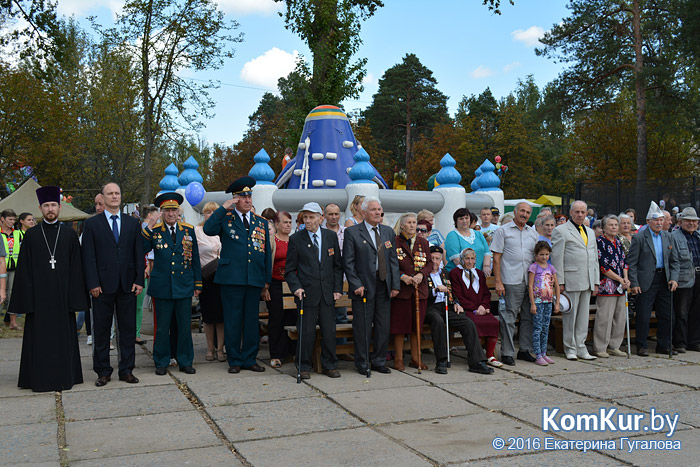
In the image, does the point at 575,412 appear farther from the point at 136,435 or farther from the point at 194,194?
the point at 194,194

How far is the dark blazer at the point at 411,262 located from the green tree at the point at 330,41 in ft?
48.3

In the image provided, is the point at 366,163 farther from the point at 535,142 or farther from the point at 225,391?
the point at 535,142

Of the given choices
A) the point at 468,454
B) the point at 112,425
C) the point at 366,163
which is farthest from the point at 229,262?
the point at 366,163

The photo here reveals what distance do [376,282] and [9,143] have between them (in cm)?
2250

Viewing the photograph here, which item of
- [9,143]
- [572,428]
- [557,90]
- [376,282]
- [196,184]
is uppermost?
[557,90]

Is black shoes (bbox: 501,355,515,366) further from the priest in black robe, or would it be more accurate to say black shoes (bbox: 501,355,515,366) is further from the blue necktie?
the priest in black robe

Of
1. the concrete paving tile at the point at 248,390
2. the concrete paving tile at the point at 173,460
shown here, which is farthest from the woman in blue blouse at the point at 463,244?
the concrete paving tile at the point at 173,460

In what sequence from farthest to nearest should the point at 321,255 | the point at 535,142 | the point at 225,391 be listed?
the point at 535,142, the point at 321,255, the point at 225,391

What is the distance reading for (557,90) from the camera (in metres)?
29.1

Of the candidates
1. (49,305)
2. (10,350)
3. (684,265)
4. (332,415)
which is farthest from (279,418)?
(684,265)

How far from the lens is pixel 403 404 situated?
5750 millimetres

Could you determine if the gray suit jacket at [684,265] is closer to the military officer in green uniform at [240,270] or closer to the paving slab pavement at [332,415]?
the paving slab pavement at [332,415]

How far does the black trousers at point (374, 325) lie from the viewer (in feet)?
23.0

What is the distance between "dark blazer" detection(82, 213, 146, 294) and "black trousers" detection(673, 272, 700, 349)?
21.9 feet
